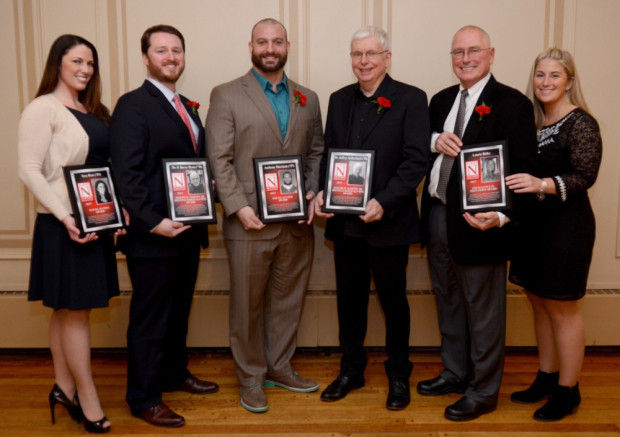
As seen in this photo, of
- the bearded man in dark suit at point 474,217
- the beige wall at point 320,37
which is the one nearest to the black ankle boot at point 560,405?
the bearded man in dark suit at point 474,217

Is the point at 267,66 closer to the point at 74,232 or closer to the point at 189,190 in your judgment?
the point at 189,190

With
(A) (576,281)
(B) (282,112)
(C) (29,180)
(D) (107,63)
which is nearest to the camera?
(C) (29,180)

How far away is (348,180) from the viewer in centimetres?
262

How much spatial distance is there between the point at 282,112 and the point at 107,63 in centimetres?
136

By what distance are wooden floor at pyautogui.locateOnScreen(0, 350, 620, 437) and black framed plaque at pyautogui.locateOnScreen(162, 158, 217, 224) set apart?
39.7 inches

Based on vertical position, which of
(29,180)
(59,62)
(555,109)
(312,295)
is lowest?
(312,295)

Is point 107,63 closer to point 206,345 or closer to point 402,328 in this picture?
point 206,345

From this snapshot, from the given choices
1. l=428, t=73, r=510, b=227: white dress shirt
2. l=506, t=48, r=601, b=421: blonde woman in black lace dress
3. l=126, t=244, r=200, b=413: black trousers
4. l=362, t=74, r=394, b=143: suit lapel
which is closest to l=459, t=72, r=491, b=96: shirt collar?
l=428, t=73, r=510, b=227: white dress shirt

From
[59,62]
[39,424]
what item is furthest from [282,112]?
[39,424]

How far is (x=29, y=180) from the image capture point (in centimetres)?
232

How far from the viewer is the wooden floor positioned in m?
2.60

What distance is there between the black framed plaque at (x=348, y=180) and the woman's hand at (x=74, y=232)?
1062 mm

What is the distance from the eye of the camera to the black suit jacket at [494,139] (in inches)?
96.6

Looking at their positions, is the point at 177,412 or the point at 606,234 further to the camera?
the point at 606,234
